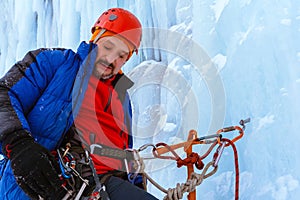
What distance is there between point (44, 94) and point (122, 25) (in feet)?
1.12

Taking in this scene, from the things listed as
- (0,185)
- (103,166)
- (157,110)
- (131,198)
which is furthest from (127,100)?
(157,110)

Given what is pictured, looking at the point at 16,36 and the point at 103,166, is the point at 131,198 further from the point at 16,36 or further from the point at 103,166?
the point at 16,36

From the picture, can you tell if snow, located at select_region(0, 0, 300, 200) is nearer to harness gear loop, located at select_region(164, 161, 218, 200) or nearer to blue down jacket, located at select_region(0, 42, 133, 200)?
harness gear loop, located at select_region(164, 161, 218, 200)

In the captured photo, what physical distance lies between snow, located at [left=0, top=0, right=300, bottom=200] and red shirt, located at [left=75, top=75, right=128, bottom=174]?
20 cm

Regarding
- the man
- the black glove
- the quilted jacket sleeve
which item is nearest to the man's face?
the man

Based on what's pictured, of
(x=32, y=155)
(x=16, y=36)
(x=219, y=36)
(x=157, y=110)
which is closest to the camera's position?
(x=32, y=155)

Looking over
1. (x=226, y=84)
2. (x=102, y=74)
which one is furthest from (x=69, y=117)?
(x=226, y=84)

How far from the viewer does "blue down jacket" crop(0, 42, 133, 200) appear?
0.86 meters

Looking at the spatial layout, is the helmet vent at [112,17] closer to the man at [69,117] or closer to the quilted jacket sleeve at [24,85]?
the man at [69,117]

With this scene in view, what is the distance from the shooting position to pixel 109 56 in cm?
106

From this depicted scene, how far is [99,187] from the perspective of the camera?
88 cm

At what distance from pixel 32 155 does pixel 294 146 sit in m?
1.00

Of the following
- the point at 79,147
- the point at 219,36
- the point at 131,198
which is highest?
the point at 219,36

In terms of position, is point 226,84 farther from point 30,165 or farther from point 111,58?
point 30,165
